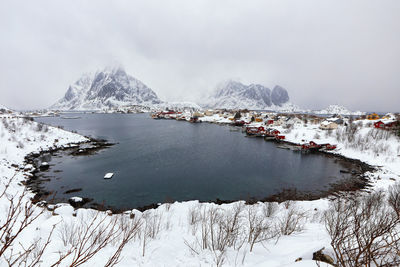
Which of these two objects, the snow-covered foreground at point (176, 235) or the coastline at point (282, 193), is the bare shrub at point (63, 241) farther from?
the coastline at point (282, 193)

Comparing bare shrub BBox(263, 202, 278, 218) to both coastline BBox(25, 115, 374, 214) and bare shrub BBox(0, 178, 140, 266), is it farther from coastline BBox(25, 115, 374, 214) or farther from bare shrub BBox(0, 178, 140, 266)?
bare shrub BBox(0, 178, 140, 266)

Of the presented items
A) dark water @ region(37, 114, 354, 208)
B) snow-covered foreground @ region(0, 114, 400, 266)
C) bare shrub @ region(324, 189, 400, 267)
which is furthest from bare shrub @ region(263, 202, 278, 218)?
dark water @ region(37, 114, 354, 208)

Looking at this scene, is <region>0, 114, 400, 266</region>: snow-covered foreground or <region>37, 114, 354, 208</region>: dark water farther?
<region>37, 114, 354, 208</region>: dark water

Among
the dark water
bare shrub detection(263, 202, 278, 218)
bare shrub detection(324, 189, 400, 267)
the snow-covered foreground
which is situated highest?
bare shrub detection(324, 189, 400, 267)

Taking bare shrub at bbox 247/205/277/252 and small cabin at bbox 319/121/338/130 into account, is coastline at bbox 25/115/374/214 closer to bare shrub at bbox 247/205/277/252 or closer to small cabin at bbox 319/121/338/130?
bare shrub at bbox 247/205/277/252

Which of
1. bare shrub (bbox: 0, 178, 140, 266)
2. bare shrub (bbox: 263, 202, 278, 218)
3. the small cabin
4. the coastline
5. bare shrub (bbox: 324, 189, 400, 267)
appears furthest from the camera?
the small cabin

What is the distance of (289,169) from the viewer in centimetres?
3259

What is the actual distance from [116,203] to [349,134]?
2328 inches

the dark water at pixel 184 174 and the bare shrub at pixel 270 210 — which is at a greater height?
the bare shrub at pixel 270 210

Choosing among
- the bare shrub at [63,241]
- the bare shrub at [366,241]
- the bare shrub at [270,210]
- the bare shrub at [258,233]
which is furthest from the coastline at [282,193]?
the bare shrub at [366,241]

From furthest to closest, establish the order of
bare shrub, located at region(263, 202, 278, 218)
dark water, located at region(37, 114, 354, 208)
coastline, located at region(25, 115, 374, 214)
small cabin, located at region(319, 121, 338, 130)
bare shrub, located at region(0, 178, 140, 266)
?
small cabin, located at region(319, 121, 338, 130)
dark water, located at region(37, 114, 354, 208)
coastline, located at region(25, 115, 374, 214)
bare shrub, located at region(263, 202, 278, 218)
bare shrub, located at region(0, 178, 140, 266)

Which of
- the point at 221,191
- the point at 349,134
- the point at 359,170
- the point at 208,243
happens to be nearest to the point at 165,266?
the point at 208,243

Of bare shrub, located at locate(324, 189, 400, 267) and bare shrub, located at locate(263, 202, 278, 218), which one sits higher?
bare shrub, located at locate(324, 189, 400, 267)

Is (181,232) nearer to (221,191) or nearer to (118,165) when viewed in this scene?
(221,191)
